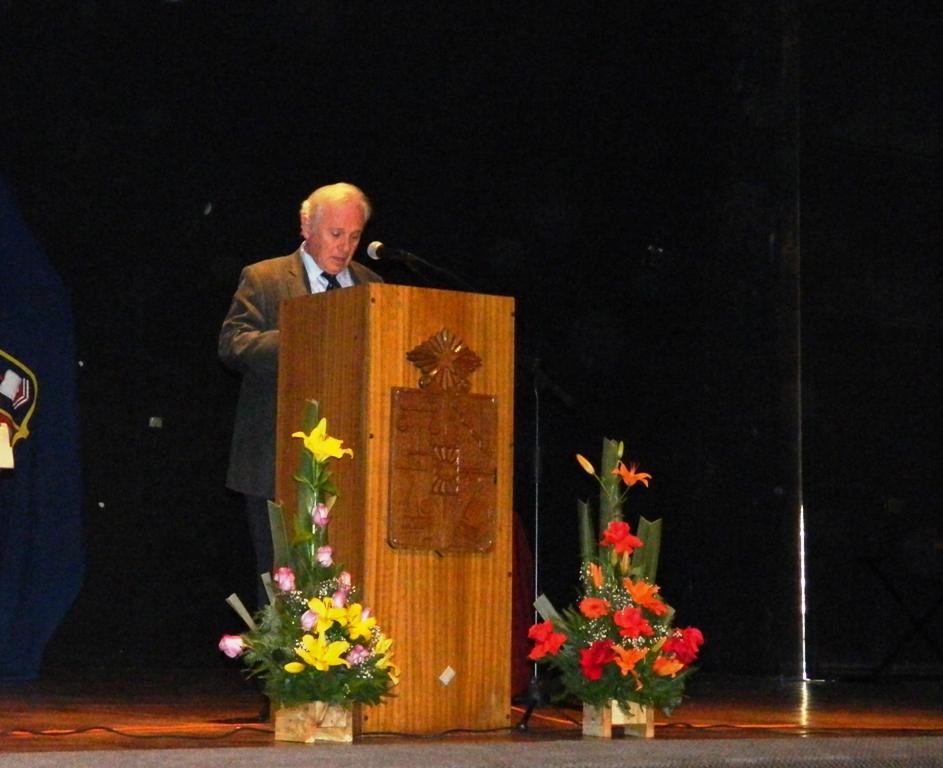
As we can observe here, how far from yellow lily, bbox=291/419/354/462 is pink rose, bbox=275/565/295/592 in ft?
0.76

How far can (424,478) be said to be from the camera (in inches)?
124

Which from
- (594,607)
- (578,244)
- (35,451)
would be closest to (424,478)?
(594,607)

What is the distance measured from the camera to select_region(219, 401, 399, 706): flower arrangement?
291 cm

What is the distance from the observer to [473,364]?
325 centimetres

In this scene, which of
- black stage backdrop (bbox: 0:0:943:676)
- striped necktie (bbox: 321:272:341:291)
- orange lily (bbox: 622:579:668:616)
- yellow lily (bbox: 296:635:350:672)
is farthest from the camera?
black stage backdrop (bbox: 0:0:943:676)

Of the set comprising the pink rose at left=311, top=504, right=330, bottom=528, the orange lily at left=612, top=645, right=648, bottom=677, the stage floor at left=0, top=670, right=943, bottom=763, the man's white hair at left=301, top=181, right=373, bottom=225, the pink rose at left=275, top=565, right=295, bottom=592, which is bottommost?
the stage floor at left=0, top=670, right=943, bottom=763

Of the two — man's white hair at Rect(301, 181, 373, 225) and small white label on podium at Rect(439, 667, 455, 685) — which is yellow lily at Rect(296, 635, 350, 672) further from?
man's white hair at Rect(301, 181, 373, 225)

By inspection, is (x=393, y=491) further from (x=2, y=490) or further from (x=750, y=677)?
(x=750, y=677)

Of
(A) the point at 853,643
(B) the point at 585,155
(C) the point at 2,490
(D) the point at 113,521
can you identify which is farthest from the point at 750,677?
(C) the point at 2,490

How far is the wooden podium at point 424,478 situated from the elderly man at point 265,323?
0.96 feet

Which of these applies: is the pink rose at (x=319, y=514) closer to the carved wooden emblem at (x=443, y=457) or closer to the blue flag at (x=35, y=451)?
the carved wooden emblem at (x=443, y=457)

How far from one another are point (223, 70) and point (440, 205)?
45.5 inches

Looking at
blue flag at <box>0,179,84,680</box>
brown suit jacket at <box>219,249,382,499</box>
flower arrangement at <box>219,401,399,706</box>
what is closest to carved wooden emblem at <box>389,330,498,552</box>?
flower arrangement at <box>219,401,399,706</box>

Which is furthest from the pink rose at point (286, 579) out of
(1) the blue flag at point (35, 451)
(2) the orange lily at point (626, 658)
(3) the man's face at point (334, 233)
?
(1) the blue flag at point (35, 451)
